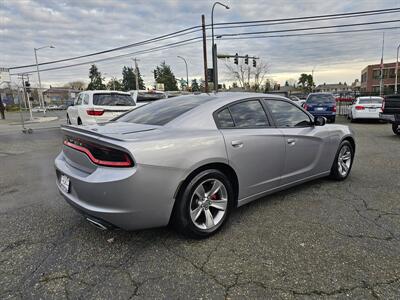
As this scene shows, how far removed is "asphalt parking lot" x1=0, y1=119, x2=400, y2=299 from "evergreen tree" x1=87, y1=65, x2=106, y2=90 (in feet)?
322

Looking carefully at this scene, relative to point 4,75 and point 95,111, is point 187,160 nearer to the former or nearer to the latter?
point 95,111

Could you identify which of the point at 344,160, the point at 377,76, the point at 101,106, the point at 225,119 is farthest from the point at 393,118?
the point at 377,76

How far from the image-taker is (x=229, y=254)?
2.65 m

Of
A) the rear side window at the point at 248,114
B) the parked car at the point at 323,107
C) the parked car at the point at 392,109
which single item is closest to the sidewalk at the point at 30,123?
the parked car at the point at 323,107

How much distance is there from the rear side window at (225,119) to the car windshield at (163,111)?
0.31 metres

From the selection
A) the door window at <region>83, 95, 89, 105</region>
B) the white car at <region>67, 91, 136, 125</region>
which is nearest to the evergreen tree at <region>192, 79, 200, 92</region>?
the door window at <region>83, 95, 89, 105</region>

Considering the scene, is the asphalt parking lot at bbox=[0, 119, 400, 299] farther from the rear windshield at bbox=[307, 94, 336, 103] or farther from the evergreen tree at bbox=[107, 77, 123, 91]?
the evergreen tree at bbox=[107, 77, 123, 91]

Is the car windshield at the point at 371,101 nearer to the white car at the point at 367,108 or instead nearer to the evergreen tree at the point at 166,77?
the white car at the point at 367,108

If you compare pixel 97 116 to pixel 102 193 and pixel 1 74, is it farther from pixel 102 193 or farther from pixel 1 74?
pixel 1 74

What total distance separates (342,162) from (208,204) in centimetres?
294

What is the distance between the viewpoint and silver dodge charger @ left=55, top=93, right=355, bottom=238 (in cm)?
244

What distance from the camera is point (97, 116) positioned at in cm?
924

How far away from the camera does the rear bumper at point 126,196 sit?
2.38 metres

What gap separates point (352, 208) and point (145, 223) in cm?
265
